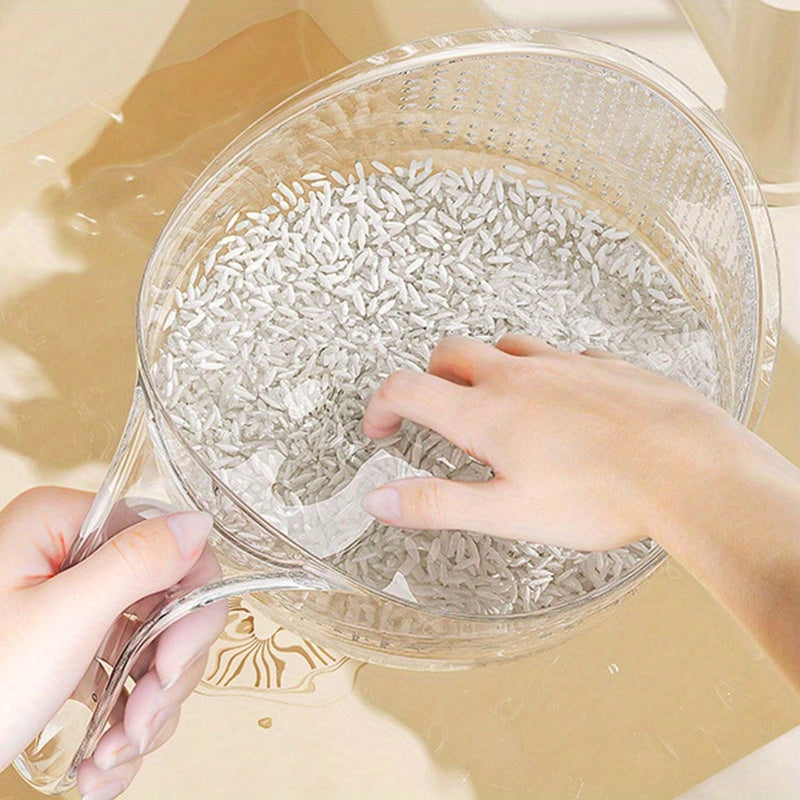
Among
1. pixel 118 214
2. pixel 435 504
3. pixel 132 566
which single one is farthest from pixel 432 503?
pixel 118 214

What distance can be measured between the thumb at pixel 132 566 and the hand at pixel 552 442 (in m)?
0.08

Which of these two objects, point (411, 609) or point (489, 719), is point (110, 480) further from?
point (489, 719)

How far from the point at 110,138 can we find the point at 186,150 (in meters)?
0.06

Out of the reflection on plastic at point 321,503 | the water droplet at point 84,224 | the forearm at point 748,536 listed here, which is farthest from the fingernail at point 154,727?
the water droplet at point 84,224

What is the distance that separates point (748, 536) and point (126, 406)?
0.48 meters

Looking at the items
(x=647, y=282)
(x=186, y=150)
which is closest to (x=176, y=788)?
(x=647, y=282)

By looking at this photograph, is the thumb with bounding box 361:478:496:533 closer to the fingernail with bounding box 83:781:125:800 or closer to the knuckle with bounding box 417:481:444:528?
the knuckle with bounding box 417:481:444:528

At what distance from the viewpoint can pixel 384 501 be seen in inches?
19.3

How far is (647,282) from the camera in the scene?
617 mm

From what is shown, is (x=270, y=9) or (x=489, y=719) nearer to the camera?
(x=489, y=719)

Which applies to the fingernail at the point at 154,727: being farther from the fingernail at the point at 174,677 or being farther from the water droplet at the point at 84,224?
the water droplet at the point at 84,224

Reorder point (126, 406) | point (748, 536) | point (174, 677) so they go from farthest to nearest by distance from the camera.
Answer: point (126, 406), point (174, 677), point (748, 536)

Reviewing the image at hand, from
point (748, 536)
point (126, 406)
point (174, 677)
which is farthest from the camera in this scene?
point (126, 406)

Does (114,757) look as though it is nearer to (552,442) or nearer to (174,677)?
(174,677)
